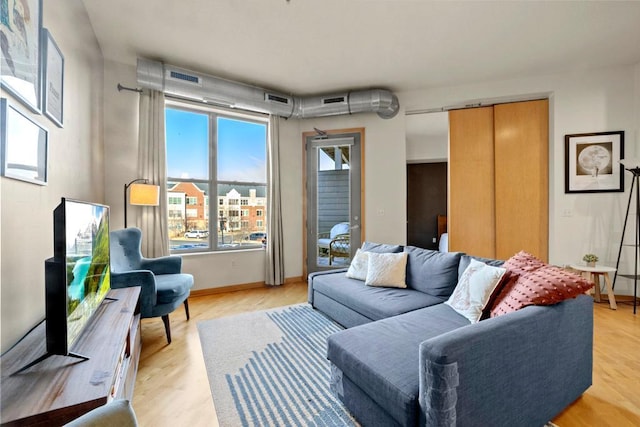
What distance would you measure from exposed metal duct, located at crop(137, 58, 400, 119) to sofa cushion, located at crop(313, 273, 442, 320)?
2526 mm

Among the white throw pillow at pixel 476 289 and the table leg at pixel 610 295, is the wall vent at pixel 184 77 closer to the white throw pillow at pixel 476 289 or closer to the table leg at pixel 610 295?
the white throw pillow at pixel 476 289

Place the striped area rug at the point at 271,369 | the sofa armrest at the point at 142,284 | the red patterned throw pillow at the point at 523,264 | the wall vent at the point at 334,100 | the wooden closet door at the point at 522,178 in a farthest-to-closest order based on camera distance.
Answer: the wall vent at the point at 334,100
the wooden closet door at the point at 522,178
the sofa armrest at the point at 142,284
the red patterned throw pillow at the point at 523,264
the striped area rug at the point at 271,369

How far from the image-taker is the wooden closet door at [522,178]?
374 centimetres

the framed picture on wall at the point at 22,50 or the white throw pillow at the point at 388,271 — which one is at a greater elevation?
the framed picture on wall at the point at 22,50

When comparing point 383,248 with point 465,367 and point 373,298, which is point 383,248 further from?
point 465,367

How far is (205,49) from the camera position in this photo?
3072 mm

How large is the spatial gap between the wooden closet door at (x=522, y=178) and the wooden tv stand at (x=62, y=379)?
4.32m

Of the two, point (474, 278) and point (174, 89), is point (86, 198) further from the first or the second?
point (474, 278)

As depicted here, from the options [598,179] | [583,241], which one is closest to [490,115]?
[598,179]

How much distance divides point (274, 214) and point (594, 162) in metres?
4.25

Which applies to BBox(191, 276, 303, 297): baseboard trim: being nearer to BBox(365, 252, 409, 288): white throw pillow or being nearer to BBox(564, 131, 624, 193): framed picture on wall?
BBox(365, 252, 409, 288): white throw pillow

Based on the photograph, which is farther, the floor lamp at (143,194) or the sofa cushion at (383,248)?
the floor lamp at (143,194)

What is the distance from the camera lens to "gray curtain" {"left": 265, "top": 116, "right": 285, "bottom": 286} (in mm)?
4238

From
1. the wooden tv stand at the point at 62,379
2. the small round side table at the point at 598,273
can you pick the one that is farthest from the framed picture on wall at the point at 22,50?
the small round side table at the point at 598,273
